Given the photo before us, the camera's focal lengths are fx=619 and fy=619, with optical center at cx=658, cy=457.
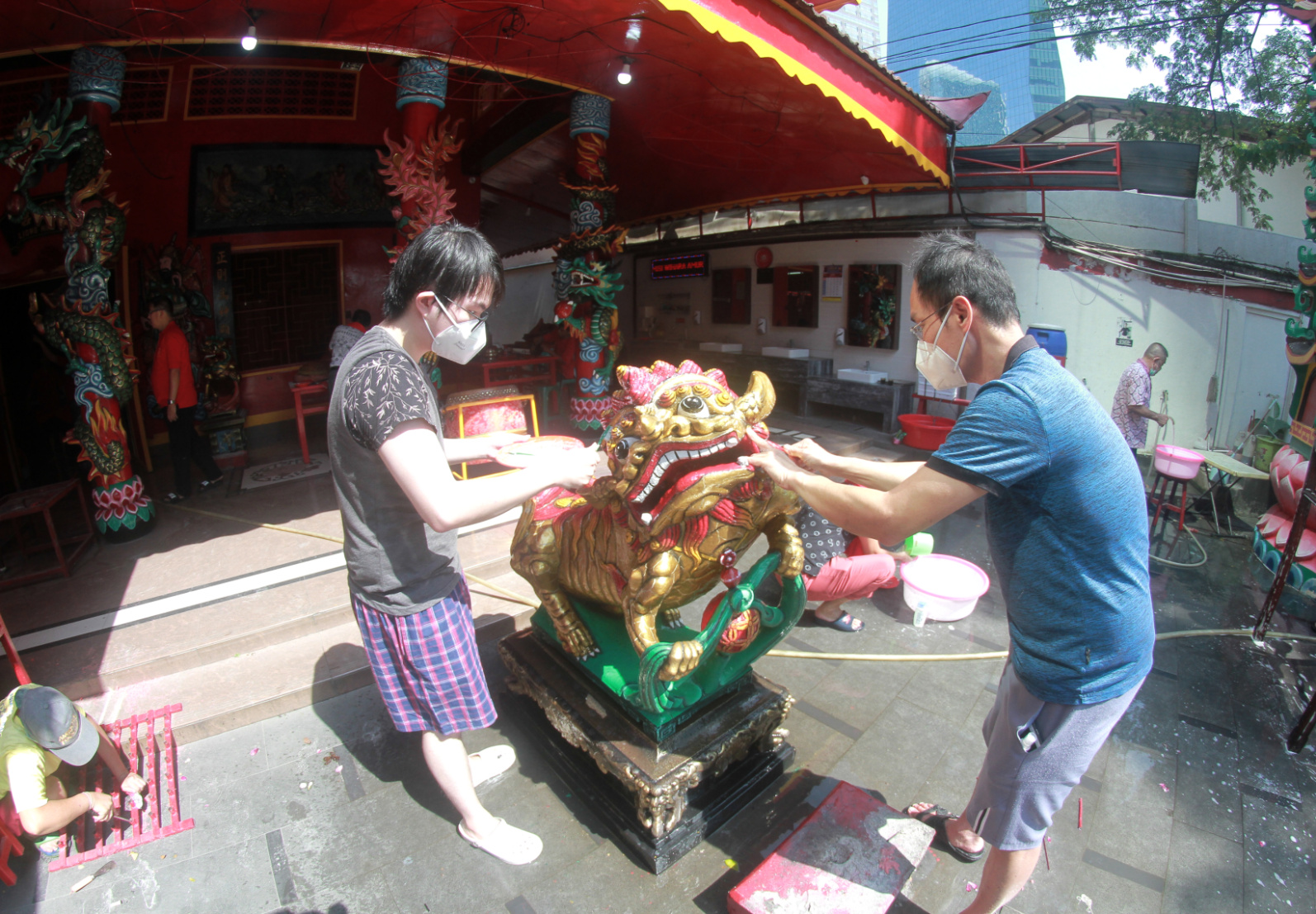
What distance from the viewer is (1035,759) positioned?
1.66 metres

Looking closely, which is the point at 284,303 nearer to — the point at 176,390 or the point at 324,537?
the point at 176,390

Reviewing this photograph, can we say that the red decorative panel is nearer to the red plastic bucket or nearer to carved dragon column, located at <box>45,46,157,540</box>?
carved dragon column, located at <box>45,46,157,540</box>

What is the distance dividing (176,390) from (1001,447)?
6221 millimetres

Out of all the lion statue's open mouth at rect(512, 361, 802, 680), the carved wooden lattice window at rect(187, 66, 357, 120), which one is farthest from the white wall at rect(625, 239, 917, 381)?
the lion statue's open mouth at rect(512, 361, 802, 680)

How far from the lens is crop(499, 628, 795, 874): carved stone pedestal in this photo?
2.16 meters

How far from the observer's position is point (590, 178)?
6383mm

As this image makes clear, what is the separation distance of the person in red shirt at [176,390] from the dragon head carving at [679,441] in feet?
16.6

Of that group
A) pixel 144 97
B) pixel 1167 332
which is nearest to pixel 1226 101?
pixel 1167 332

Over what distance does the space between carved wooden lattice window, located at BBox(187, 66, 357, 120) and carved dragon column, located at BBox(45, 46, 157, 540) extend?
2179 millimetres

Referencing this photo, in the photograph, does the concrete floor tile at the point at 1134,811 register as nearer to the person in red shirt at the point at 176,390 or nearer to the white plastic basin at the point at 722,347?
the person in red shirt at the point at 176,390

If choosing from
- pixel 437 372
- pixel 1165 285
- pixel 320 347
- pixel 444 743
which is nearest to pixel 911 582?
pixel 444 743

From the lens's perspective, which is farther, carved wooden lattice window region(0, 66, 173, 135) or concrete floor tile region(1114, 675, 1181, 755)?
carved wooden lattice window region(0, 66, 173, 135)

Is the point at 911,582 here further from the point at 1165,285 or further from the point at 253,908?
the point at 1165,285

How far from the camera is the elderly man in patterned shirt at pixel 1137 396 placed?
5391mm
